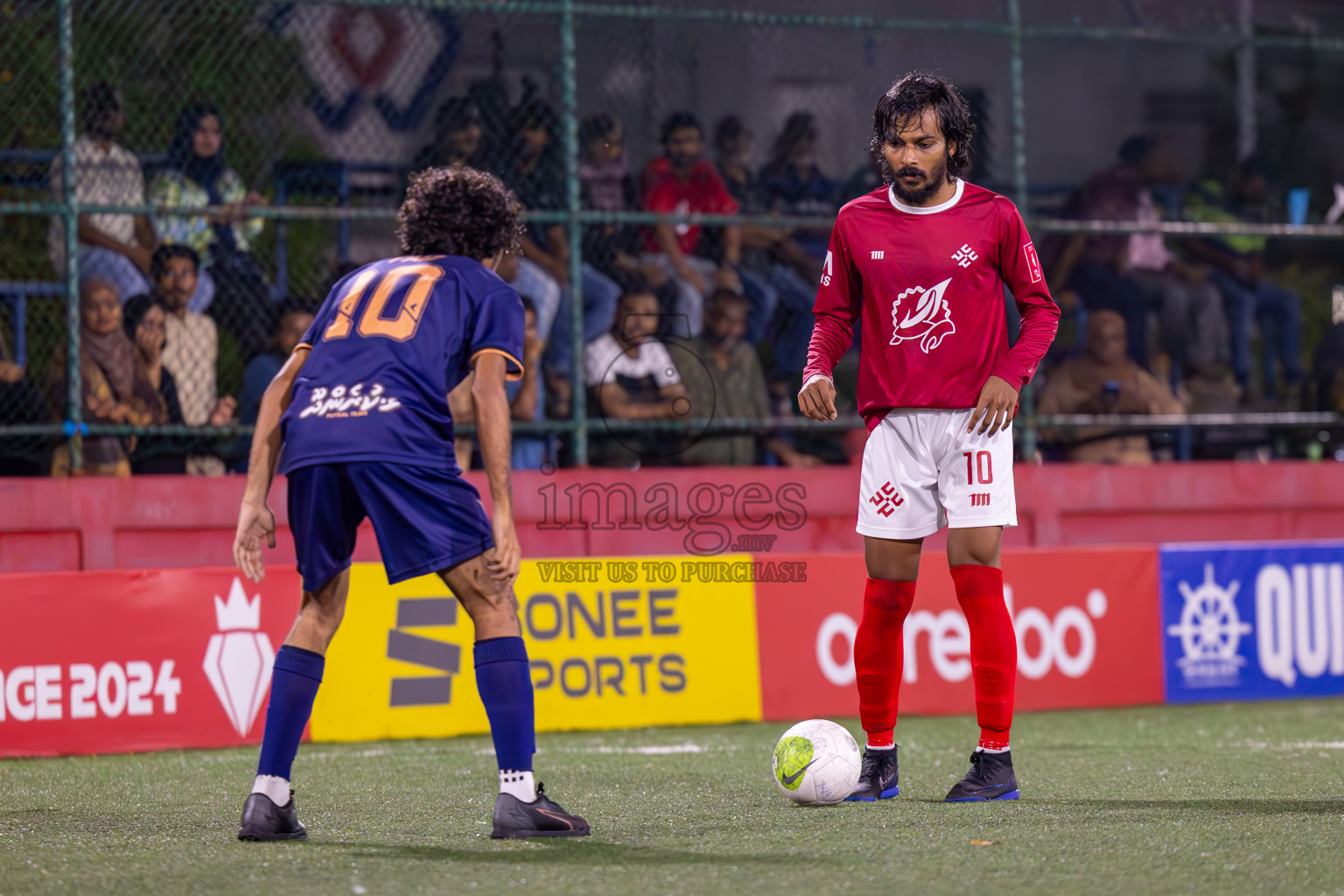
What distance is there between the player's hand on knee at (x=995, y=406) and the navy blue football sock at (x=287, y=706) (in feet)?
6.70

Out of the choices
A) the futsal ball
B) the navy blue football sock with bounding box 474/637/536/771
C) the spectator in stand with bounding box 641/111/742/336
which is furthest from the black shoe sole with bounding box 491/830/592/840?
the spectator in stand with bounding box 641/111/742/336

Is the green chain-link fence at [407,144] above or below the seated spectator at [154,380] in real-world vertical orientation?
above

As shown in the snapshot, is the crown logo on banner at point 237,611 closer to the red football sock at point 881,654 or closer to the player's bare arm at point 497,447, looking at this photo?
the red football sock at point 881,654

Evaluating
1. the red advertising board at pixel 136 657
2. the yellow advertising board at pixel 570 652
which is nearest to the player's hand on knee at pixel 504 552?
the yellow advertising board at pixel 570 652

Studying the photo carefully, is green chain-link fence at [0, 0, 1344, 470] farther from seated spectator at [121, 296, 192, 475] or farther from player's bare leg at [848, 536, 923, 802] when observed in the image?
player's bare leg at [848, 536, 923, 802]

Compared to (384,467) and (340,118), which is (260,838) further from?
(340,118)

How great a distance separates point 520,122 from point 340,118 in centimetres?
107

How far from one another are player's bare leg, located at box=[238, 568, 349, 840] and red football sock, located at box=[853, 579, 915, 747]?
67.0 inches

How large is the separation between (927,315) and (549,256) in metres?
4.44

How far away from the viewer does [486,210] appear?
14.3 feet

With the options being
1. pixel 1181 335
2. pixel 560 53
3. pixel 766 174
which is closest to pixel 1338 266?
pixel 1181 335

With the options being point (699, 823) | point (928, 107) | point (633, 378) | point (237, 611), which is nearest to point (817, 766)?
point (699, 823)

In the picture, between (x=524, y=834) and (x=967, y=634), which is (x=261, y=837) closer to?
(x=524, y=834)

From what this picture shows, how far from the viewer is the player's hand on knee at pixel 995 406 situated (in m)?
4.82
